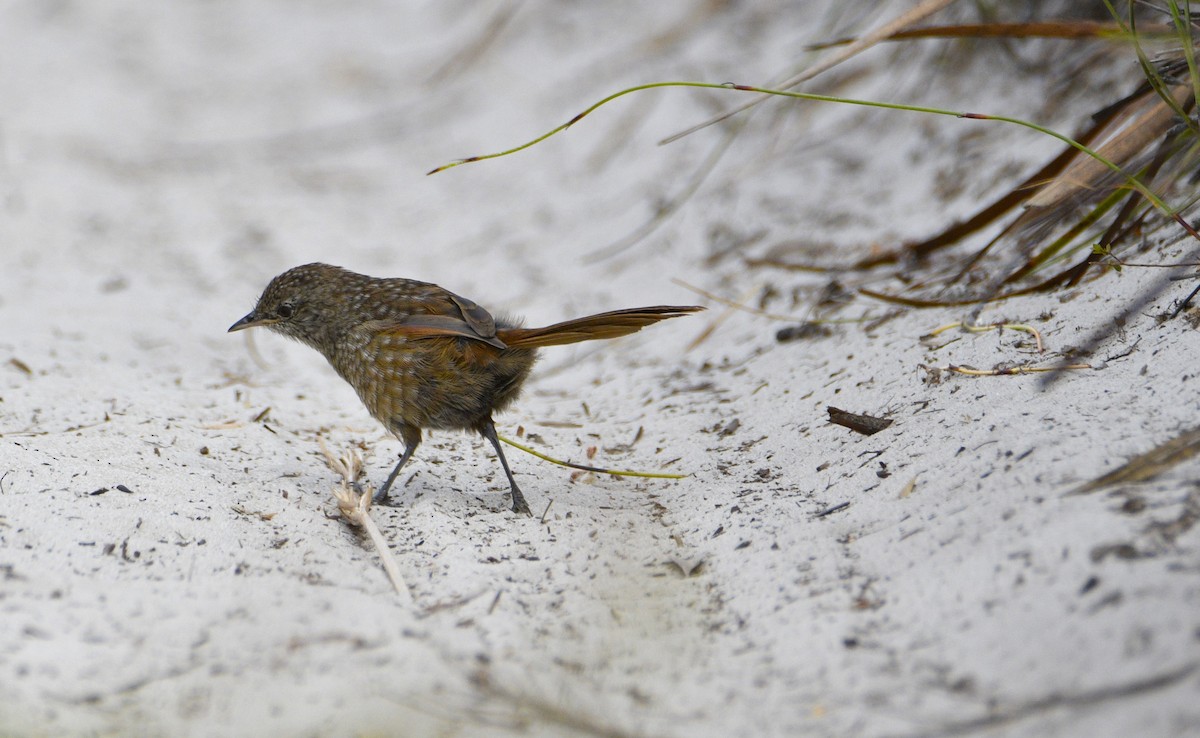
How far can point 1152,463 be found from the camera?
1.92 meters

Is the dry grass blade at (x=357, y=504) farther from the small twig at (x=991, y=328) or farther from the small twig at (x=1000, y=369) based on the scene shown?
the small twig at (x=991, y=328)

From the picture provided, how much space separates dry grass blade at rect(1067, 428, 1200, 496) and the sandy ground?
4 centimetres

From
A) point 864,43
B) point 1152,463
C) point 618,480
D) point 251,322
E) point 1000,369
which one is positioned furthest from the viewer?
point 251,322

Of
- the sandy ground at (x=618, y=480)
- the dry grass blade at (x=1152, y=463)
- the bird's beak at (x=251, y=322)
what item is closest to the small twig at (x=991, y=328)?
the sandy ground at (x=618, y=480)

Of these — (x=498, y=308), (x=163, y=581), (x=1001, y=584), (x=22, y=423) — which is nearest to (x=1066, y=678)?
(x=1001, y=584)

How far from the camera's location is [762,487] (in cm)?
268

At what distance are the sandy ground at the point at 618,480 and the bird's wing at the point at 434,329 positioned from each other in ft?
1.58

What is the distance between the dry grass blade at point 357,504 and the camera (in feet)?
7.47

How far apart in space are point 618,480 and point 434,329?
0.72 meters

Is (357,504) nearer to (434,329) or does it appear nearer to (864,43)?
(434,329)

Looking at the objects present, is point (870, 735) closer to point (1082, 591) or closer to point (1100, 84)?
point (1082, 591)

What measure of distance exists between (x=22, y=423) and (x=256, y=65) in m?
5.89

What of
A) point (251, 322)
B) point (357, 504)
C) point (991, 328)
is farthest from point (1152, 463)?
point (251, 322)

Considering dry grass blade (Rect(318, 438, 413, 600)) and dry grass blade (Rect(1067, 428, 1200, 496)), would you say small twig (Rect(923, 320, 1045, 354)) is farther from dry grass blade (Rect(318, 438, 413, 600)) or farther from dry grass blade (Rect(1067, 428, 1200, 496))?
dry grass blade (Rect(318, 438, 413, 600))
